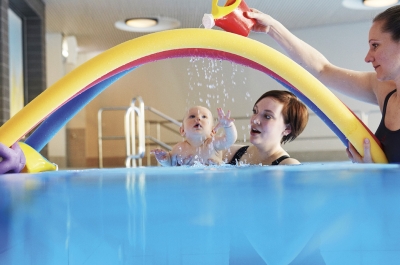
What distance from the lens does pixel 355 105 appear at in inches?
380

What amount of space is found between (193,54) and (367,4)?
7.33m

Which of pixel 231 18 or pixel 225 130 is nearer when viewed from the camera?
pixel 231 18

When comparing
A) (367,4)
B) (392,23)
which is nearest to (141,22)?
(367,4)

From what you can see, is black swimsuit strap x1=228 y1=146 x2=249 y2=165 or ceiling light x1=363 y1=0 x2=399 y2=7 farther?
ceiling light x1=363 y1=0 x2=399 y2=7

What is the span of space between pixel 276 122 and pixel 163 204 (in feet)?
→ 5.59

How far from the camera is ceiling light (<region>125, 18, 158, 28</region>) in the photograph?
865cm

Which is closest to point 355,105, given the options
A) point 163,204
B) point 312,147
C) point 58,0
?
point 312,147

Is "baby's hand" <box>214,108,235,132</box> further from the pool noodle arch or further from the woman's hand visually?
the woman's hand

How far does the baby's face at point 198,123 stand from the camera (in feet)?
8.27

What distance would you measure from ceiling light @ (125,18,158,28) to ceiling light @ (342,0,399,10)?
339cm

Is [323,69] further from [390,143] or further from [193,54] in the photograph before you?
[193,54]

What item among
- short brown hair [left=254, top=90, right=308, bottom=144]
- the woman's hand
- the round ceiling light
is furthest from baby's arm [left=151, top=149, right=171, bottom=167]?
the round ceiling light

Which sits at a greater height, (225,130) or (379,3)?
(379,3)

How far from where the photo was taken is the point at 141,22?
8.71 metres
